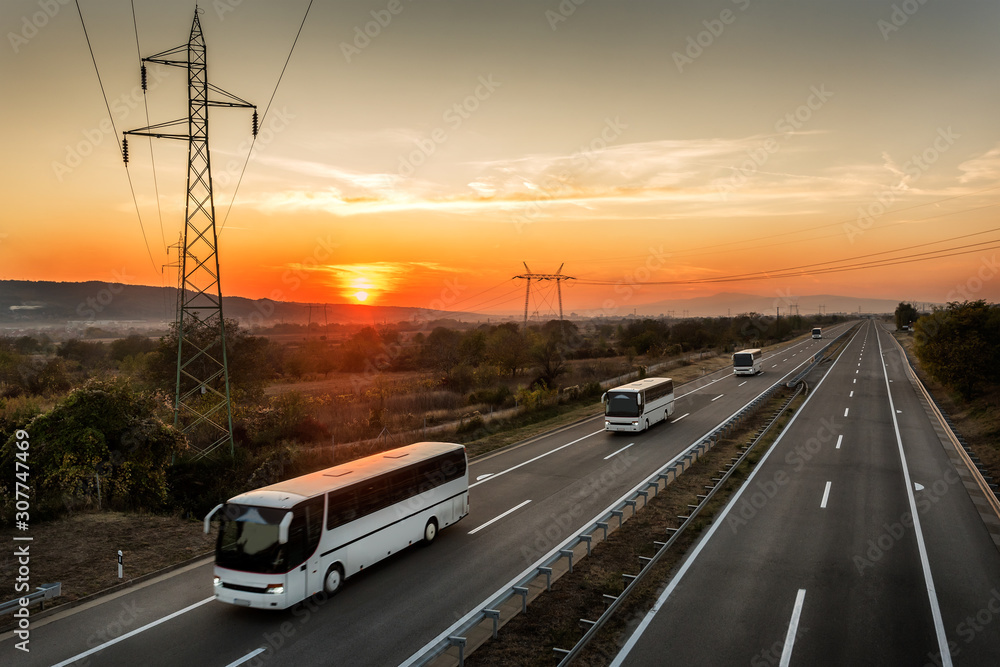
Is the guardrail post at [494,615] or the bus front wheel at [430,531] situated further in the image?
the bus front wheel at [430,531]

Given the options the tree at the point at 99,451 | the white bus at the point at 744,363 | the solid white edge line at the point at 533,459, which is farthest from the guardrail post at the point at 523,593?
the white bus at the point at 744,363

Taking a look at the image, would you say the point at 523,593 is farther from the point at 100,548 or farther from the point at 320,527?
the point at 100,548

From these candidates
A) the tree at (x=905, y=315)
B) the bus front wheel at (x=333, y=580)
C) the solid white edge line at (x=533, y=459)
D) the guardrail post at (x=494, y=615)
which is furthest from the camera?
the tree at (x=905, y=315)

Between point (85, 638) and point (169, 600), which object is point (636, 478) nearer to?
point (169, 600)

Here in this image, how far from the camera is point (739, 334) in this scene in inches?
4938

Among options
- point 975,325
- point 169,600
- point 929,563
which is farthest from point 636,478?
point 975,325

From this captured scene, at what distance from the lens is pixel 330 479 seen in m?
13.6

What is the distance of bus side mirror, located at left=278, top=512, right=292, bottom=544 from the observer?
11.5 metres

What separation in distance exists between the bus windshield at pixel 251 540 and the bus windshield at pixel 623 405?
77.2ft

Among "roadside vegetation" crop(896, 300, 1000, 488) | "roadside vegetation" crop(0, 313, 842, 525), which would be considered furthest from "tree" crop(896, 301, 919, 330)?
"roadside vegetation" crop(896, 300, 1000, 488)

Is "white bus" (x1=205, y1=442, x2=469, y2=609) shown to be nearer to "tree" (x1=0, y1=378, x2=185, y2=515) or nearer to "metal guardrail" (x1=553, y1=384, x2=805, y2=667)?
"metal guardrail" (x1=553, y1=384, x2=805, y2=667)

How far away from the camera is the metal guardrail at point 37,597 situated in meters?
11.0

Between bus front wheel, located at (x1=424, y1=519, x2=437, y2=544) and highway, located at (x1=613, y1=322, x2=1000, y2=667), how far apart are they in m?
6.61

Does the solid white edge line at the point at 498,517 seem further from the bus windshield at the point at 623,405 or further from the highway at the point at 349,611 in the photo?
the bus windshield at the point at 623,405
